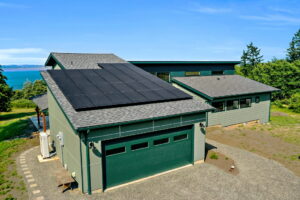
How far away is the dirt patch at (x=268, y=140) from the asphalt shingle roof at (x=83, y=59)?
35.6 feet

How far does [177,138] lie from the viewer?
12680mm

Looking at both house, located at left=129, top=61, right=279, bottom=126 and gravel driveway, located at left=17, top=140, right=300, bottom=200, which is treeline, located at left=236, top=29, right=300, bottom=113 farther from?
gravel driveway, located at left=17, top=140, right=300, bottom=200

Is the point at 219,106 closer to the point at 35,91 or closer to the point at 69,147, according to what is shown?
the point at 69,147

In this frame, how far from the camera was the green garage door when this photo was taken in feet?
35.1

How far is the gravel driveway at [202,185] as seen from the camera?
10.2 m

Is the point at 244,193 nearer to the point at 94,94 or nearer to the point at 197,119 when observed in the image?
the point at 197,119

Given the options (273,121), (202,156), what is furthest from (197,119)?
(273,121)

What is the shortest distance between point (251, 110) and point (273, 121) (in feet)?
16.2

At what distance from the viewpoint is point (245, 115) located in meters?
23.3

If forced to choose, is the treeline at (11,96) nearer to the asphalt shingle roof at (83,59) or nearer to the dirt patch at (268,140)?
the asphalt shingle roof at (83,59)

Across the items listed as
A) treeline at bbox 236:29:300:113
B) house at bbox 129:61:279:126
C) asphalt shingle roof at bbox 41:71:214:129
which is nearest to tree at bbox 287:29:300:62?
treeline at bbox 236:29:300:113

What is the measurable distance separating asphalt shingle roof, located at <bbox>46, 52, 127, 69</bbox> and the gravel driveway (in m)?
7.35

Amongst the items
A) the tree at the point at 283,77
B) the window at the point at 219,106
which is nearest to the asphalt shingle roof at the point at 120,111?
the window at the point at 219,106

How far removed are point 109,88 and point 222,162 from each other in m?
7.94
